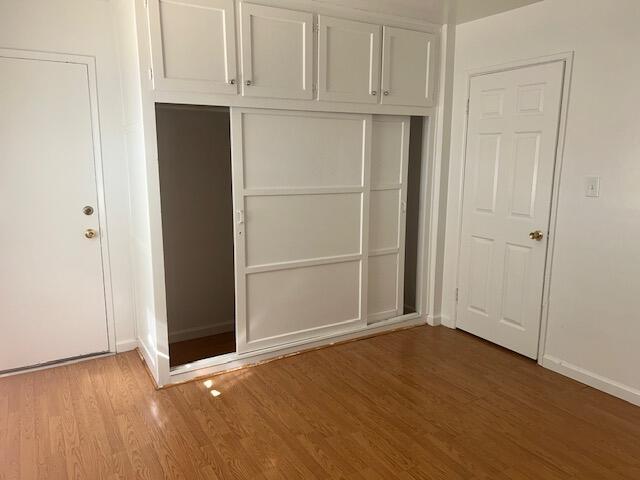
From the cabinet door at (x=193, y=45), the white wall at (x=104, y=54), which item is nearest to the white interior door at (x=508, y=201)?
the cabinet door at (x=193, y=45)

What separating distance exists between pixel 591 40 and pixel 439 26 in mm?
1127

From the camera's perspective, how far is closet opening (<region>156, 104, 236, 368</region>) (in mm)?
3771

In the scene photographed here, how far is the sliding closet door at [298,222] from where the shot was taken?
2977mm

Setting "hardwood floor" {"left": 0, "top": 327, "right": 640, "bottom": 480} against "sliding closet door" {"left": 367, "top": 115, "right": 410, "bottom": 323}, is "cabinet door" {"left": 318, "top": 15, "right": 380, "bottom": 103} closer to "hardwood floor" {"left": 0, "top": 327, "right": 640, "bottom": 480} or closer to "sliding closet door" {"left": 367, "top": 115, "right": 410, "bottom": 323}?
"sliding closet door" {"left": 367, "top": 115, "right": 410, "bottom": 323}

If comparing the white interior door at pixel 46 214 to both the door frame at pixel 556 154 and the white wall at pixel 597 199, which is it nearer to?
the door frame at pixel 556 154

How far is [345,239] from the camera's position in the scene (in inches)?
134

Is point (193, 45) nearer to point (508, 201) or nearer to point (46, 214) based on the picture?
point (46, 214)

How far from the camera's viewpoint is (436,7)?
3.21 meters

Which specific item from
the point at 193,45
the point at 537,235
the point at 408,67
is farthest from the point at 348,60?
the point at 537,235

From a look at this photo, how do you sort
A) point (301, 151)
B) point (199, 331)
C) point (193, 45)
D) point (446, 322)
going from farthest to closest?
1. point (199, 331)
2. point (446, 322)
3. point (301, 151)
4. point (193, 45)

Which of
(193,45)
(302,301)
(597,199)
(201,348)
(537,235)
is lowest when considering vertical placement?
(201,348)

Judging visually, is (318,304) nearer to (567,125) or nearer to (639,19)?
(567,125)

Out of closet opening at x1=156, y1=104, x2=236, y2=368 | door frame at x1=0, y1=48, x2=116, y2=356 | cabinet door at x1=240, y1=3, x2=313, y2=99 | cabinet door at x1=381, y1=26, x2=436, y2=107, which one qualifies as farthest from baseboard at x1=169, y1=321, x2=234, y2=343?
cabinet door at x1=381, y1=26, x2=436, y2=107

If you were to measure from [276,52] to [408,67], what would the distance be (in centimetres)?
107
